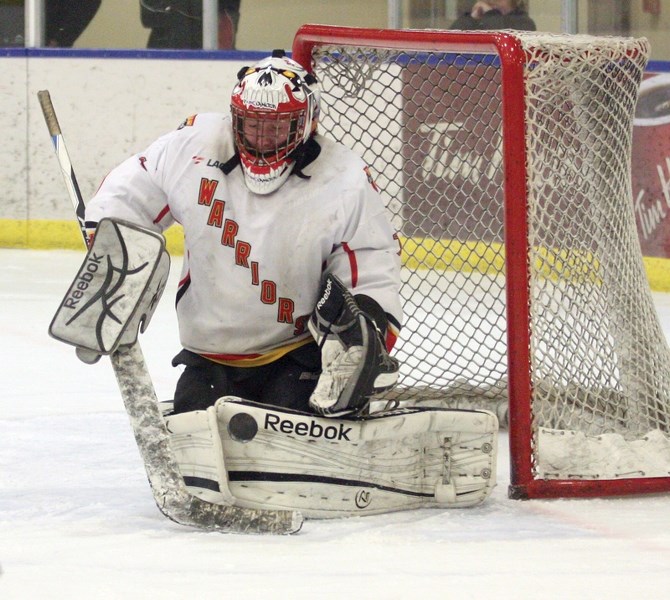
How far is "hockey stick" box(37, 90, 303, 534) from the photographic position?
2.42 m

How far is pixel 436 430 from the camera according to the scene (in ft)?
8.66

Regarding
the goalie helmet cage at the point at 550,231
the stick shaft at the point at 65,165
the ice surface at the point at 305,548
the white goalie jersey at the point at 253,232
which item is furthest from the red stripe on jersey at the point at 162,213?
the goalie helmet cage at the point at 550,231

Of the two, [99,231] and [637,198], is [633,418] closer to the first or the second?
[99,231]

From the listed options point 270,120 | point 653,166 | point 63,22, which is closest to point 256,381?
point 270,120

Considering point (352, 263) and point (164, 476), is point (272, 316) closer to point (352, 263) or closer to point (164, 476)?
point (352, 263)

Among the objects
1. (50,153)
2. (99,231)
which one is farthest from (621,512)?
(50,153)

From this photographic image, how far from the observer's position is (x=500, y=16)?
620 centimetres

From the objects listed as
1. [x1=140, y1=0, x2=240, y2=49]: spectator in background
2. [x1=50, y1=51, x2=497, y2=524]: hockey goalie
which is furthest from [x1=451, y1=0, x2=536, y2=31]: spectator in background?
[x1=50, y1=51, x2=497, y2=524]: hockey goalie

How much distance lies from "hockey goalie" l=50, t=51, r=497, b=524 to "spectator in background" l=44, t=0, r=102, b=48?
4.16m

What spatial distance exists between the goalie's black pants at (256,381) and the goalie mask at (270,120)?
0.36 m

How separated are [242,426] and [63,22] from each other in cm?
472

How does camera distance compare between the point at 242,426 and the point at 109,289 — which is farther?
the point at 242,426

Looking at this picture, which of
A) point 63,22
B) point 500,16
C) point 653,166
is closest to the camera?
point 653,166

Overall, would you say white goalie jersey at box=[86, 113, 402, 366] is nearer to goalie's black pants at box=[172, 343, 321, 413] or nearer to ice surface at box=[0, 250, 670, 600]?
goalie's black pants at box=[172, 343, 321, 413]
